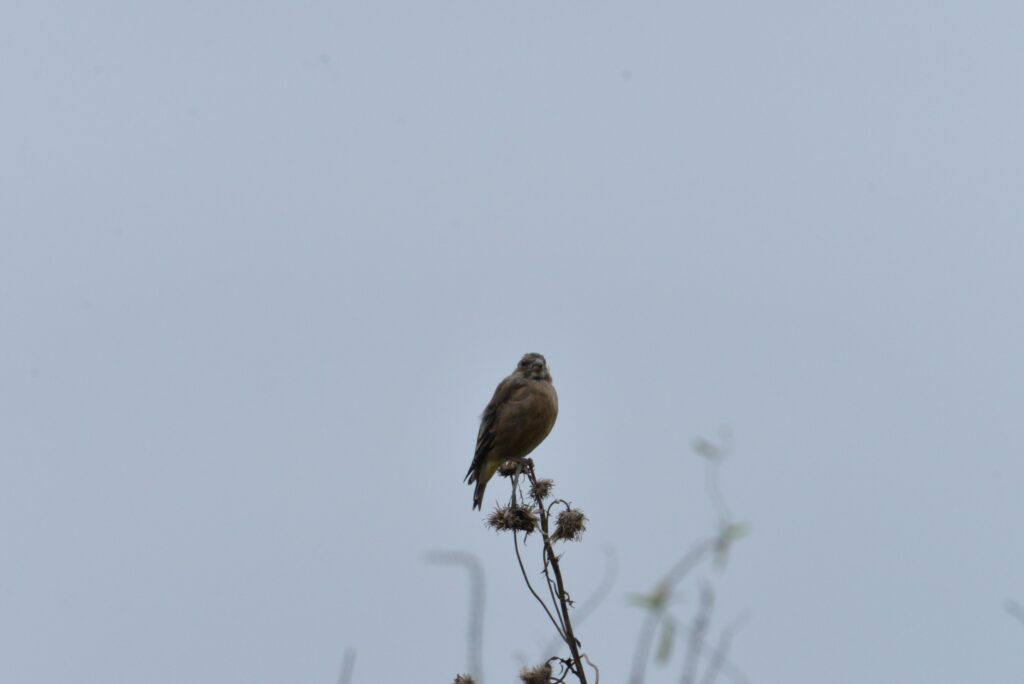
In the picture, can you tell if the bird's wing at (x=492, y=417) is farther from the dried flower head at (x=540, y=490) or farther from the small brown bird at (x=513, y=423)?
the dried flower head at (x=540, y=490)

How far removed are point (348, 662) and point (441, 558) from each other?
1.63 feet

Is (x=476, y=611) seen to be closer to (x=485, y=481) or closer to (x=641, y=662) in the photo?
(x=641, y=662)

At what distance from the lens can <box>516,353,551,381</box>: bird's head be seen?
1083cm

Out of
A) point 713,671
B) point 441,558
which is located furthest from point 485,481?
point 713,671

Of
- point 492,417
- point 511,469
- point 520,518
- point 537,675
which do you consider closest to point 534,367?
point 492,417

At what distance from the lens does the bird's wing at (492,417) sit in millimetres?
10406

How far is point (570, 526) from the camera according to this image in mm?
5051

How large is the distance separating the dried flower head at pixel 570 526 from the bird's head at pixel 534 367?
562cm

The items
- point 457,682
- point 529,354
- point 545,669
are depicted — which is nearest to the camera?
point 545,669

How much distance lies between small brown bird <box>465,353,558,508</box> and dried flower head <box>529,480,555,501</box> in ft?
16.2

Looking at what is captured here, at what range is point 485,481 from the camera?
1076 centimetres

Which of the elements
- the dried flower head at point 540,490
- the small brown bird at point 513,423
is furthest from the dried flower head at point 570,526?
the small brown bird at point 513,423

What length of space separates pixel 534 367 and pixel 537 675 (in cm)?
699

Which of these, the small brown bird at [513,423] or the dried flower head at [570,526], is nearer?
the dried flower head at [570,526]
